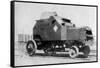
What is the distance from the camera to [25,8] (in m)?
1.79

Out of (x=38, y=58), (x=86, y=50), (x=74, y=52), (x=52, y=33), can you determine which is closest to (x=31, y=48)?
(x=38, y=58)

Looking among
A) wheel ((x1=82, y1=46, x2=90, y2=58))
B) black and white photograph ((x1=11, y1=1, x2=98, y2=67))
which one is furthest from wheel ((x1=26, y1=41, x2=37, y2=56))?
wheel ((x1=82, y1=46, x2=90, y2=58))

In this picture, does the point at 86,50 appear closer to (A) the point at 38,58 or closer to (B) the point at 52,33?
(B) the point at 52,33

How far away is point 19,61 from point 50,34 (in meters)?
0.37

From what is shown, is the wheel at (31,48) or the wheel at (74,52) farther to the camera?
the wheel at (74,52)

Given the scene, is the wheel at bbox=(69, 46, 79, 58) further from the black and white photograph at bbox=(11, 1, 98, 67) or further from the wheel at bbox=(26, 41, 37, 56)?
the wheel at bbox=(26, 41, 37, 56)

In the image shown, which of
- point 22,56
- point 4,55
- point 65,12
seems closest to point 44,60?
point 22,56

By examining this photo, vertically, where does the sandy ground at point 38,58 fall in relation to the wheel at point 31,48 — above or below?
below

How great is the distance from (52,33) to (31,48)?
235mm

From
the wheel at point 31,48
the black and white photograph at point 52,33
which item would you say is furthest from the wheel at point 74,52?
the wheel at point 31,48

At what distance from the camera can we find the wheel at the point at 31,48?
1814 millimetres

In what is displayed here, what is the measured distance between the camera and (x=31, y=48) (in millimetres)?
1826

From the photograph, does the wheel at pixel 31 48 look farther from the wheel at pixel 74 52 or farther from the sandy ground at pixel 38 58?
the wheel at pixel 74 52

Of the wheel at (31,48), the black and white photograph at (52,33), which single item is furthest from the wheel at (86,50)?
the wheel at (31,48)
